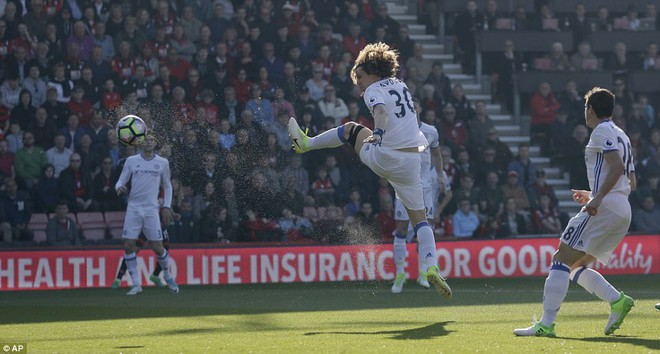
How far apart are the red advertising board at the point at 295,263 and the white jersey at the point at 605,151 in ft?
29.5

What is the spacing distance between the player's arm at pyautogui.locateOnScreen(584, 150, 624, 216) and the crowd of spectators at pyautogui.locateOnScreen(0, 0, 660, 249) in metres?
10.1

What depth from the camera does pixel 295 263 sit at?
718 inches

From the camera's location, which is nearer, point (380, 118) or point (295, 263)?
point (380, 118)

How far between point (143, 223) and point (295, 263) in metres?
2.76

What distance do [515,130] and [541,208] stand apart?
3.36m

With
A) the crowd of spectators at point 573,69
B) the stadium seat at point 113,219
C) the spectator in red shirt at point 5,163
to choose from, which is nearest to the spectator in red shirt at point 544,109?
the crowd of spectators at point 573,69

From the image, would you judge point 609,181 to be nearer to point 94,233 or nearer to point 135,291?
point 135,291

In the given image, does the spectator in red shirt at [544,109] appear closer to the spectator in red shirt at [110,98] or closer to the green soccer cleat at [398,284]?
the spectator in red shirt at [110,98]

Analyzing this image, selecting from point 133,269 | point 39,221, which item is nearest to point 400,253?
point 133,269

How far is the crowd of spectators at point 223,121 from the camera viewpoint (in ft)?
62.1

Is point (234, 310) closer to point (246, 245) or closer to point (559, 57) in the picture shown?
point (246, 245)

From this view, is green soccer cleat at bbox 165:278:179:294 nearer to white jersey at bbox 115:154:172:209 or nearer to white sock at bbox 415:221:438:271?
white jersey at bbox 115:154:172:209

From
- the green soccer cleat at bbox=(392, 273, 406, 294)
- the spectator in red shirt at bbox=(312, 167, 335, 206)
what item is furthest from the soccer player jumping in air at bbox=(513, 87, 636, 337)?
the spectator in red shirt at bbox=(312, 167, 335, 206)

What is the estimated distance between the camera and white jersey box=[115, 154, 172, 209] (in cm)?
1653
